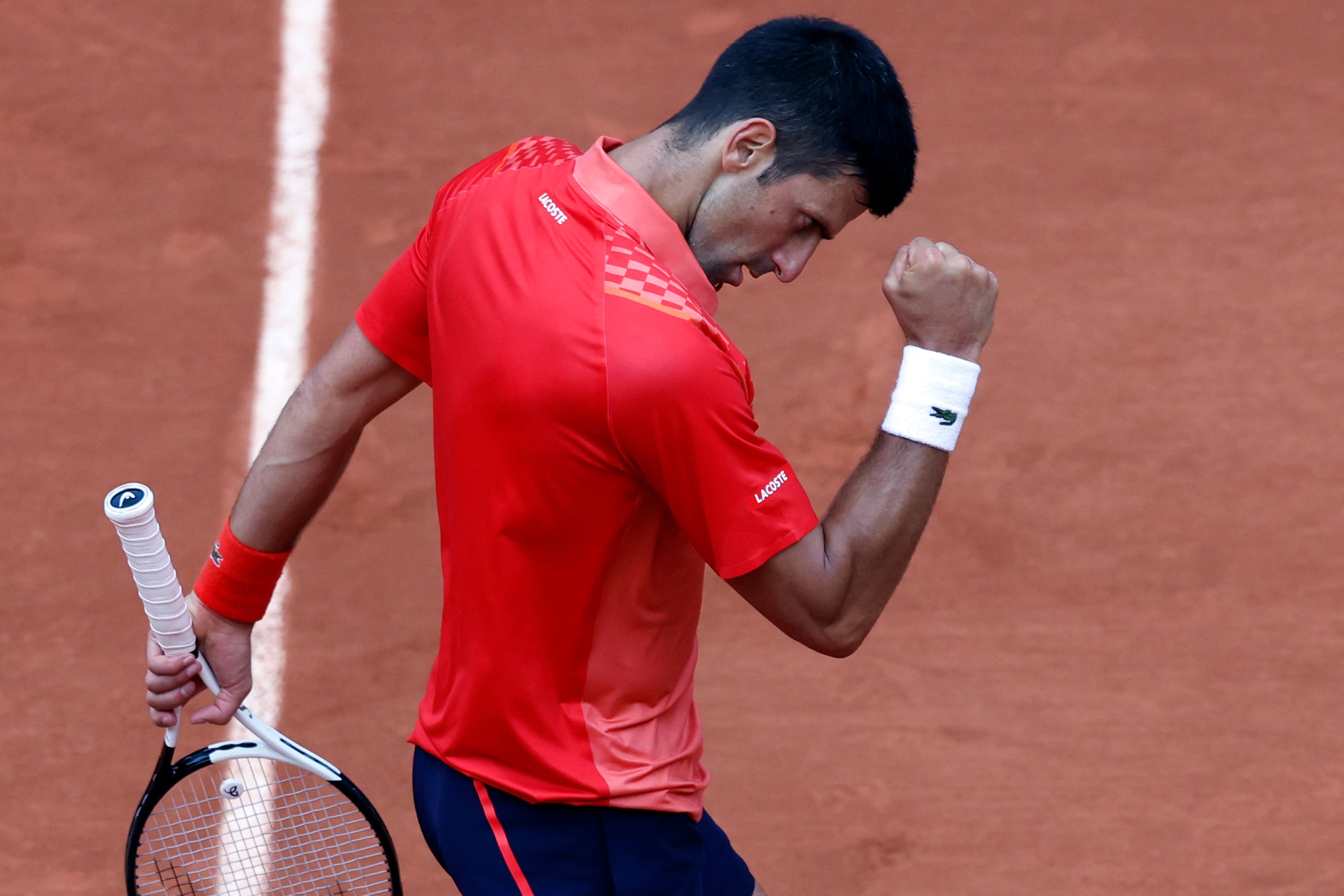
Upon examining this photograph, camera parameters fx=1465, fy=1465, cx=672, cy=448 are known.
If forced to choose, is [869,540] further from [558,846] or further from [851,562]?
[558,846]

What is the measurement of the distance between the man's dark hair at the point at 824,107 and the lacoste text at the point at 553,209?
8.2 inches

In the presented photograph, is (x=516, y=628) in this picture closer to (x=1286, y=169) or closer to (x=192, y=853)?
(x=192, y=853)

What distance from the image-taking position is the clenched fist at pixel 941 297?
2.21m

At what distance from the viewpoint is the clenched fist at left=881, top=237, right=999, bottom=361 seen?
221 centimetres

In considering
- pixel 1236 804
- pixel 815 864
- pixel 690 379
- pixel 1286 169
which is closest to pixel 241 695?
pixel 690 379

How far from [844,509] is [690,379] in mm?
355

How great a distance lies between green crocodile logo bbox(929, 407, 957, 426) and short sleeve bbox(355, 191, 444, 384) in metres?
0.84

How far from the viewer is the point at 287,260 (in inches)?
203

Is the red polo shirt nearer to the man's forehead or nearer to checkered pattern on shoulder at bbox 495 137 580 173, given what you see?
checkered pattern on shoulder at bbox 495 137 580 173

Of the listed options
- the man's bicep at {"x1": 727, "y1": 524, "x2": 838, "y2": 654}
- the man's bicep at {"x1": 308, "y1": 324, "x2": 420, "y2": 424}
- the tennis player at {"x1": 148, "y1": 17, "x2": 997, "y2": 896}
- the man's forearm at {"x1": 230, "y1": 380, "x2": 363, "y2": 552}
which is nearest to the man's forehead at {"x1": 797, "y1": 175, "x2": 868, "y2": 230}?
the tennis player at {"x1": 148, "y1": 17, "x2": 997, "y2": 896}

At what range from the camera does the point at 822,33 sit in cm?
216

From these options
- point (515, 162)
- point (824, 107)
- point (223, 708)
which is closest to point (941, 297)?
point (824, 107)

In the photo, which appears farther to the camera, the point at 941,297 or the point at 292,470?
the point at 292,470

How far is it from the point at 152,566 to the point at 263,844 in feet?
4.32
